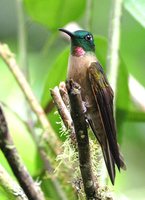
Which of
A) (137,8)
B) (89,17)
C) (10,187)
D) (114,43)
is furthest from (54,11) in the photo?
(10,187)

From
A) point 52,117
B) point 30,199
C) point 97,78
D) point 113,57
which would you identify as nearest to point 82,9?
point 52,117

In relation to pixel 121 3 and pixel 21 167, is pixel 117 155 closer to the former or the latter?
pixel 21 167

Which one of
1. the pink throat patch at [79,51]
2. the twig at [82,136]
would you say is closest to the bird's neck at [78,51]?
the pink throat patch at [79,51]

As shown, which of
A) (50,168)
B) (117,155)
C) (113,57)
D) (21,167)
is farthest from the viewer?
(50,168)

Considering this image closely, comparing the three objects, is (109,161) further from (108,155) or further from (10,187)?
(10,187)

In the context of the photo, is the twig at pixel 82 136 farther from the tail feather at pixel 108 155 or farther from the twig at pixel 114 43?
the twig at pixel 114 43

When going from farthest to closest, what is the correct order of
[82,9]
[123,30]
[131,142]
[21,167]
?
[131,142] < [123,30] < [82,9] < [21,167]

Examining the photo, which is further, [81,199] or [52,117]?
[52,117]
